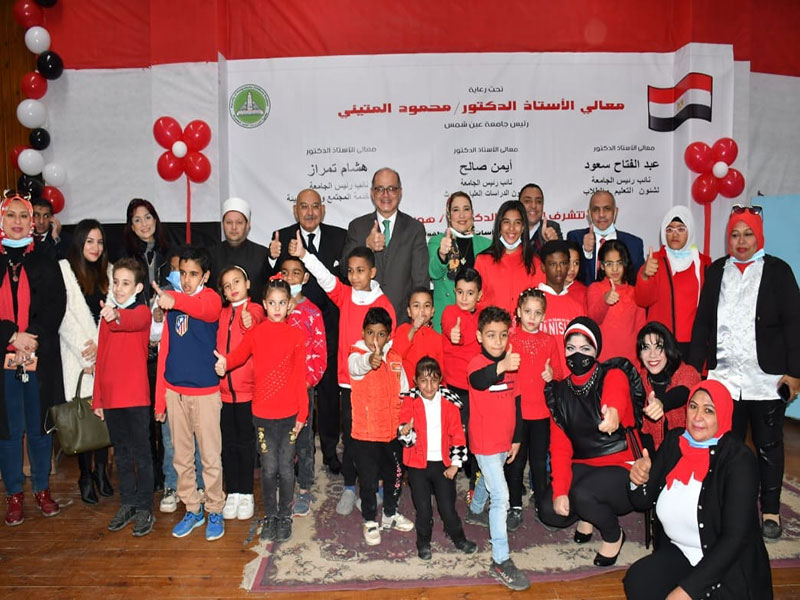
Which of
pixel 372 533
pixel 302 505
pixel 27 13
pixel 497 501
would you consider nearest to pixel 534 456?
pixel 497 501

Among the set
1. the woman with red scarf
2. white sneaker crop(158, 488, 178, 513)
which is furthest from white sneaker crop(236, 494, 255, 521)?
the woman with red scarf

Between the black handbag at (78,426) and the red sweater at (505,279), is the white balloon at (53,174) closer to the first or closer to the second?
the black handbag at (78,426)

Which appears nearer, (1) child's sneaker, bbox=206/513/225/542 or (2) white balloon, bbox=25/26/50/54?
(1) child's sneaker, bbox=206/513/225/542

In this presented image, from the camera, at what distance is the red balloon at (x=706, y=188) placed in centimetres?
588

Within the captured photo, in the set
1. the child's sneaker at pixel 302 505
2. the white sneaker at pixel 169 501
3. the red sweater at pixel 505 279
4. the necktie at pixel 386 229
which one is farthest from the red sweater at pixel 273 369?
the red sweater at pixel 505 279

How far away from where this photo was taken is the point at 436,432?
3074mm

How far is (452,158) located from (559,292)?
298 centimetres

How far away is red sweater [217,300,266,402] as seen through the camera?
11.2 feet

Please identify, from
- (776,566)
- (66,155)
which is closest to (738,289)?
(776,566)

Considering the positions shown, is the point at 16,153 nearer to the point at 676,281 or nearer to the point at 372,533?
the point at 372,533

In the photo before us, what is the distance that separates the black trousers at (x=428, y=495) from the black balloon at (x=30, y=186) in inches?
188

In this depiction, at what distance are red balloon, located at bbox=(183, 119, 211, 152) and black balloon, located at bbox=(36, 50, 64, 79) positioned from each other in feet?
5.01

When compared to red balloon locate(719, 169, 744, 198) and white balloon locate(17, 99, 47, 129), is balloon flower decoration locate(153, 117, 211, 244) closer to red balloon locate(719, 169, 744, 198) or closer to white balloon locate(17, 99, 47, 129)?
white balloon locate(17, 99, 47, 129)

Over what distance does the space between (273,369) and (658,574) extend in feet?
6.75
